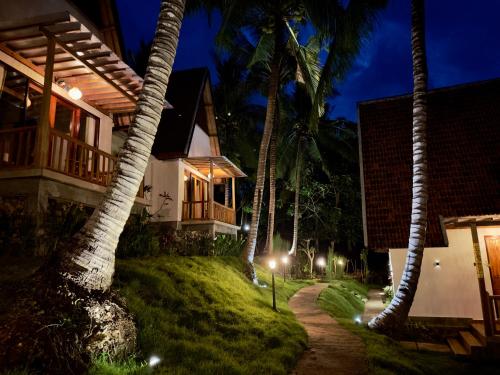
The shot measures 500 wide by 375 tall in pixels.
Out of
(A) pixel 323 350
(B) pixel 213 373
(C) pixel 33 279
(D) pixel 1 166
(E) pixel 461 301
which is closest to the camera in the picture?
(C) pixel 33 279

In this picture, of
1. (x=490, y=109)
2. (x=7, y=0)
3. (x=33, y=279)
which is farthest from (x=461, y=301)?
(x=7, y=0)

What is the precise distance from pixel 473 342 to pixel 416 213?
3.32m

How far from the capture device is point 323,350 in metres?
7.19

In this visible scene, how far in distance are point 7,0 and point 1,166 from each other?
→ 14.7ft

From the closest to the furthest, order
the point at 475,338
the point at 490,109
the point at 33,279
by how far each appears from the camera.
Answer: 1. the point at 33,279
2. the point at 475,338
3. the point at 490,109

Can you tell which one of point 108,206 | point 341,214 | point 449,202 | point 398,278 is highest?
point 341,214

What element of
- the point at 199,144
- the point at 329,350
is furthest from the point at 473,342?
the point at 199,144

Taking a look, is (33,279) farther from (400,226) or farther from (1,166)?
(400,226)

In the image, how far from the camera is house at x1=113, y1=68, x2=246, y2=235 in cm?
1584

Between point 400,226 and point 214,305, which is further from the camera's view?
point 400,226

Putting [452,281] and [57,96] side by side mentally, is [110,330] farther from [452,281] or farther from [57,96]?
[452,281]

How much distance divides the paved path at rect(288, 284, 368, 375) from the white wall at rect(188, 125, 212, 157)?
32.2 feet

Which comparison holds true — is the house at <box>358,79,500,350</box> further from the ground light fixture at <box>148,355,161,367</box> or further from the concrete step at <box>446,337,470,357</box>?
the ground light fixture at <box>148,355,161,367</box>

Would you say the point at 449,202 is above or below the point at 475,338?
above
